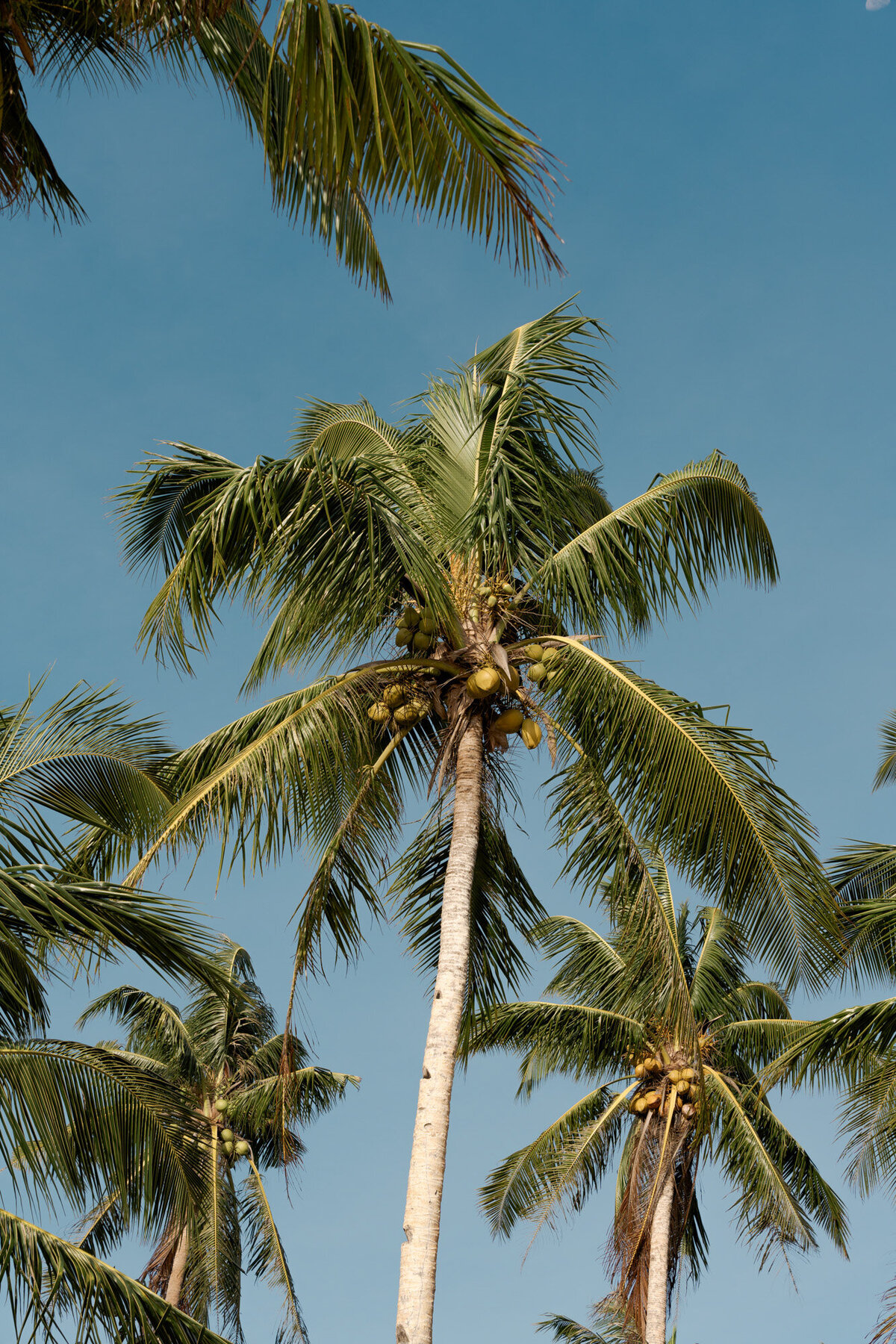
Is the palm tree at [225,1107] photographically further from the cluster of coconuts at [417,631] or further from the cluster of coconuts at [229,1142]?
the cluster of coconuts at [417,631]

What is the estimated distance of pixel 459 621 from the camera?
9.94m

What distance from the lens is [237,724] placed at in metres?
10.1

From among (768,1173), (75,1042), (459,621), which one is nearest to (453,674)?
(459,621)

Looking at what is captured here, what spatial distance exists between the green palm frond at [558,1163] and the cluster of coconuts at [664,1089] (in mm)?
371

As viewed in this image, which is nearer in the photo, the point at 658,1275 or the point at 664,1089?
the point at 658,1275

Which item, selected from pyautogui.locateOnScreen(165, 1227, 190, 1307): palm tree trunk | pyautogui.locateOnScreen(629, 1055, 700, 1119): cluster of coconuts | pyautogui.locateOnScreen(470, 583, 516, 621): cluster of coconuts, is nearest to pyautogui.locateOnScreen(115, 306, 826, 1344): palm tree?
pyautogui.locateOnScreen(470, 583, 516, 621): cluster of coconuts

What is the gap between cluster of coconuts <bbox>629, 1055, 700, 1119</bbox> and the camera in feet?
55.2

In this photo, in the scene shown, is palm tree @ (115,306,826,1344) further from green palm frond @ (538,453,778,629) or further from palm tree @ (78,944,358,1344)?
palm tree @ (78,944,358,1344)

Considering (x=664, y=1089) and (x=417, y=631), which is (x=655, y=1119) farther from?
(x=417, y=631)

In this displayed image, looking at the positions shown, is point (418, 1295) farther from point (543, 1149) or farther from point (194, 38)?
point (543, 1149)

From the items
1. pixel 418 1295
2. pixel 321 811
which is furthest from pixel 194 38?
pixel 418 1295

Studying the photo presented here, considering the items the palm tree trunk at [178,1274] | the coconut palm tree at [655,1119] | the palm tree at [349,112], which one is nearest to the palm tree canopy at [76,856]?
the palm tree at [349,112]

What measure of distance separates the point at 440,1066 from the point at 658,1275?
8953 mm

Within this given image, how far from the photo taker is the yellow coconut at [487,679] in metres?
9.51
